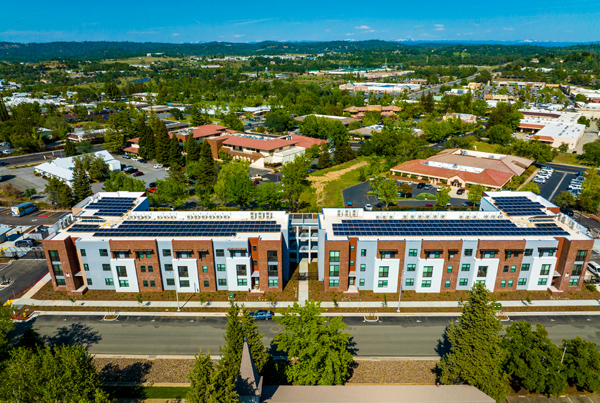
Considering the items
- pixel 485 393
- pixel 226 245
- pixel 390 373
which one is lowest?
pixel 390 373

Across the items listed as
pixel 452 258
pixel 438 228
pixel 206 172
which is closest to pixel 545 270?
pixel 452 258

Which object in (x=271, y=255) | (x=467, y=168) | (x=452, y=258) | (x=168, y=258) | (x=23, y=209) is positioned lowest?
(x=23, y=209)

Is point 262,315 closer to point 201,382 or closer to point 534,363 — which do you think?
point 201,382

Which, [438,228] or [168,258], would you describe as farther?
[438,228]

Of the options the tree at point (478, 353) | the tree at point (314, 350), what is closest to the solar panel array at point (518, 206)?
the tree at point (478, 353)

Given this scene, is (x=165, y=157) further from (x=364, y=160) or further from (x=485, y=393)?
(x=485, y=393)

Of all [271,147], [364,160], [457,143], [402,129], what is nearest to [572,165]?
[457,143]
